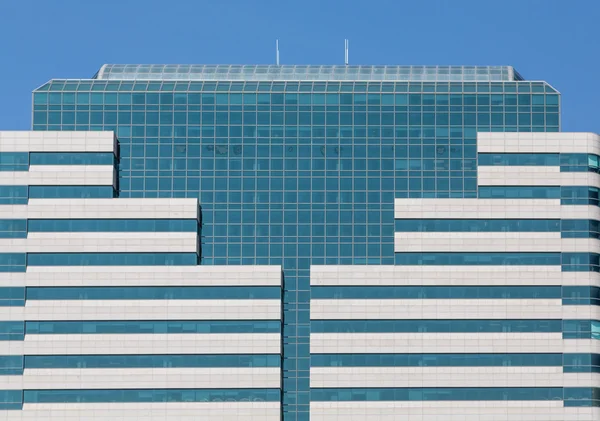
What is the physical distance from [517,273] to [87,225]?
176ft

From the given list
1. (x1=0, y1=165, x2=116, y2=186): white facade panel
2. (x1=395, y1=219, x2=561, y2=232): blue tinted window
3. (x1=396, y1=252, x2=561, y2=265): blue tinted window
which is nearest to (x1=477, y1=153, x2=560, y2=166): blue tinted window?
(x1=395, y1=219, x2=561, y2=232): blue tinted window

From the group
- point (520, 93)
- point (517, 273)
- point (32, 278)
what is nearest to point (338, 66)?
point (520, 93)

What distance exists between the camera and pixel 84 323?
572 feet

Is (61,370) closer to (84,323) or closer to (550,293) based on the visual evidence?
(84,323)

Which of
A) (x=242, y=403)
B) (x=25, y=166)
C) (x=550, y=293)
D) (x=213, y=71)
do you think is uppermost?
(x=213, y=71)

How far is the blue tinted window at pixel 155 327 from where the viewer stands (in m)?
173

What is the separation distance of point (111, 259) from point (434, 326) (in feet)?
134

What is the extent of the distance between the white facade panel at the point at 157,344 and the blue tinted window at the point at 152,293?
4.67 metres

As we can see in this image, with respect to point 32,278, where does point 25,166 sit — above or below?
above

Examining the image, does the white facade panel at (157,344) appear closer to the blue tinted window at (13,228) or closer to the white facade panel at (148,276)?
the white facade panel at (148,276)

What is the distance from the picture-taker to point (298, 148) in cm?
18175

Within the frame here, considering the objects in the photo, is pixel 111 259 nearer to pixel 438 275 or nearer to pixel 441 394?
pixel 438 275

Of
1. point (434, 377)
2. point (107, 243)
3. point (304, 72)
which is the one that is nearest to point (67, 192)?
point (107, 243)

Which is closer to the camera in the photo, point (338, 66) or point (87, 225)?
point (87, 225)
